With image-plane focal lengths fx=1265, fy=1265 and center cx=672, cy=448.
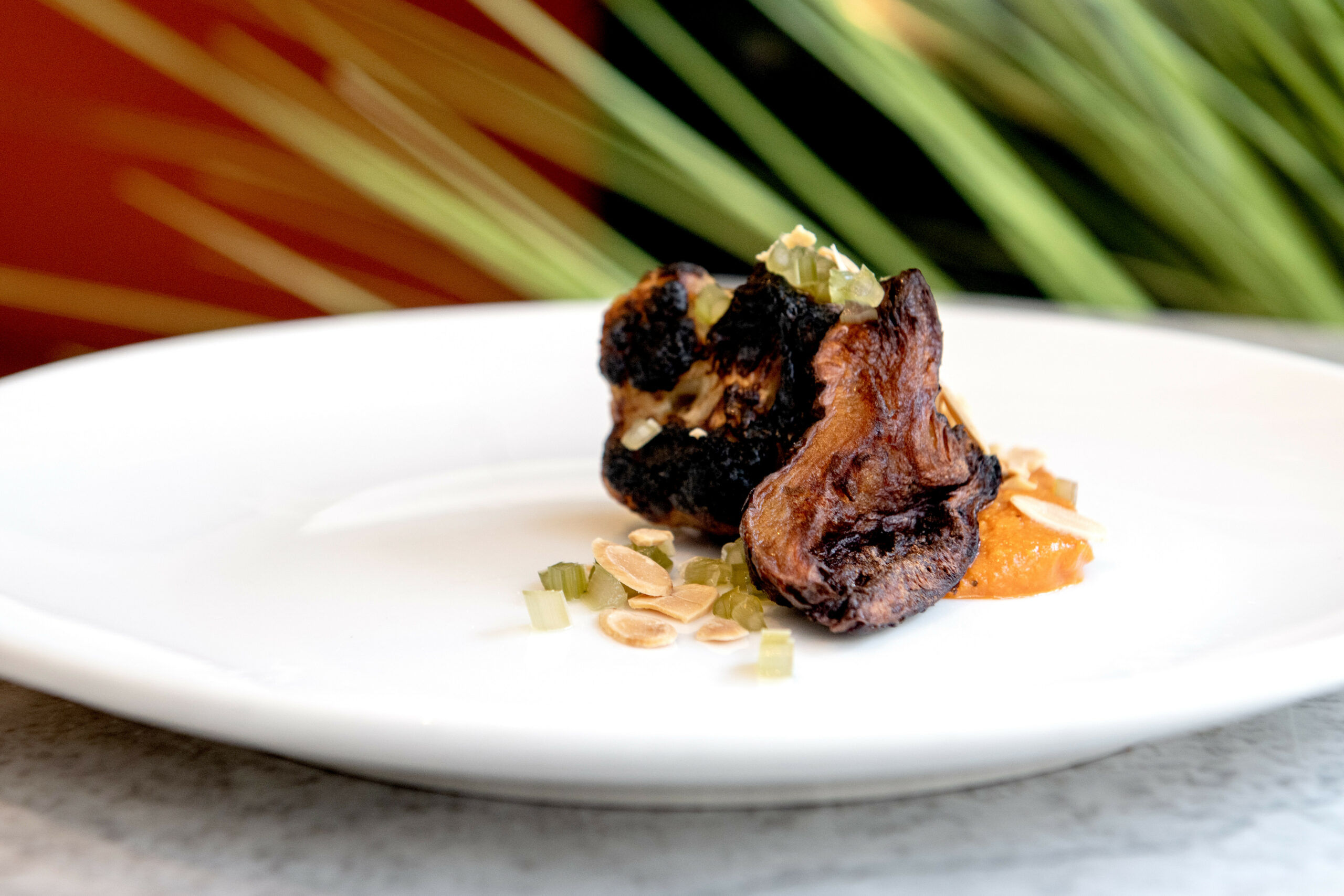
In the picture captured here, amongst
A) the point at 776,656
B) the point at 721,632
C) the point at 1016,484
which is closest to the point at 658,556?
the point at 721,632

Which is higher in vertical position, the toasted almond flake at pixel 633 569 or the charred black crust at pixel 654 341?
the charred black crust at pixel 654 341

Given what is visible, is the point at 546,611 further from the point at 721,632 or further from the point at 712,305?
the point at 712,305

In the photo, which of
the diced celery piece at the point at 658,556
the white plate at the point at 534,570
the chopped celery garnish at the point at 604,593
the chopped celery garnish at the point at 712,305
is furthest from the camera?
the chopped celery garnish at the point at 712,305

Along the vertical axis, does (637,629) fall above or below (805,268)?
below

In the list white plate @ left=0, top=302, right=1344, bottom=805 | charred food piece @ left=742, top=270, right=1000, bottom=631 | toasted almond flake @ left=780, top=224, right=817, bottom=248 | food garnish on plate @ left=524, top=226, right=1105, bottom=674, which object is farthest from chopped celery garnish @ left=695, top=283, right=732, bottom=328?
white plate @ left=0, top=302, right=1344, bottom=805

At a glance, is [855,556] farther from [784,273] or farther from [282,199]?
[282,199]

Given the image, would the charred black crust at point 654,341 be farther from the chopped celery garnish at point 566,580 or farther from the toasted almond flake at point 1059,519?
the toasted almond flake at point 1059,519

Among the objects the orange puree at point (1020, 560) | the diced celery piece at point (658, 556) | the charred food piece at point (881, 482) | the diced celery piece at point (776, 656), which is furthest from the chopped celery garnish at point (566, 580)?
the orange puree at point (1020, 560)
